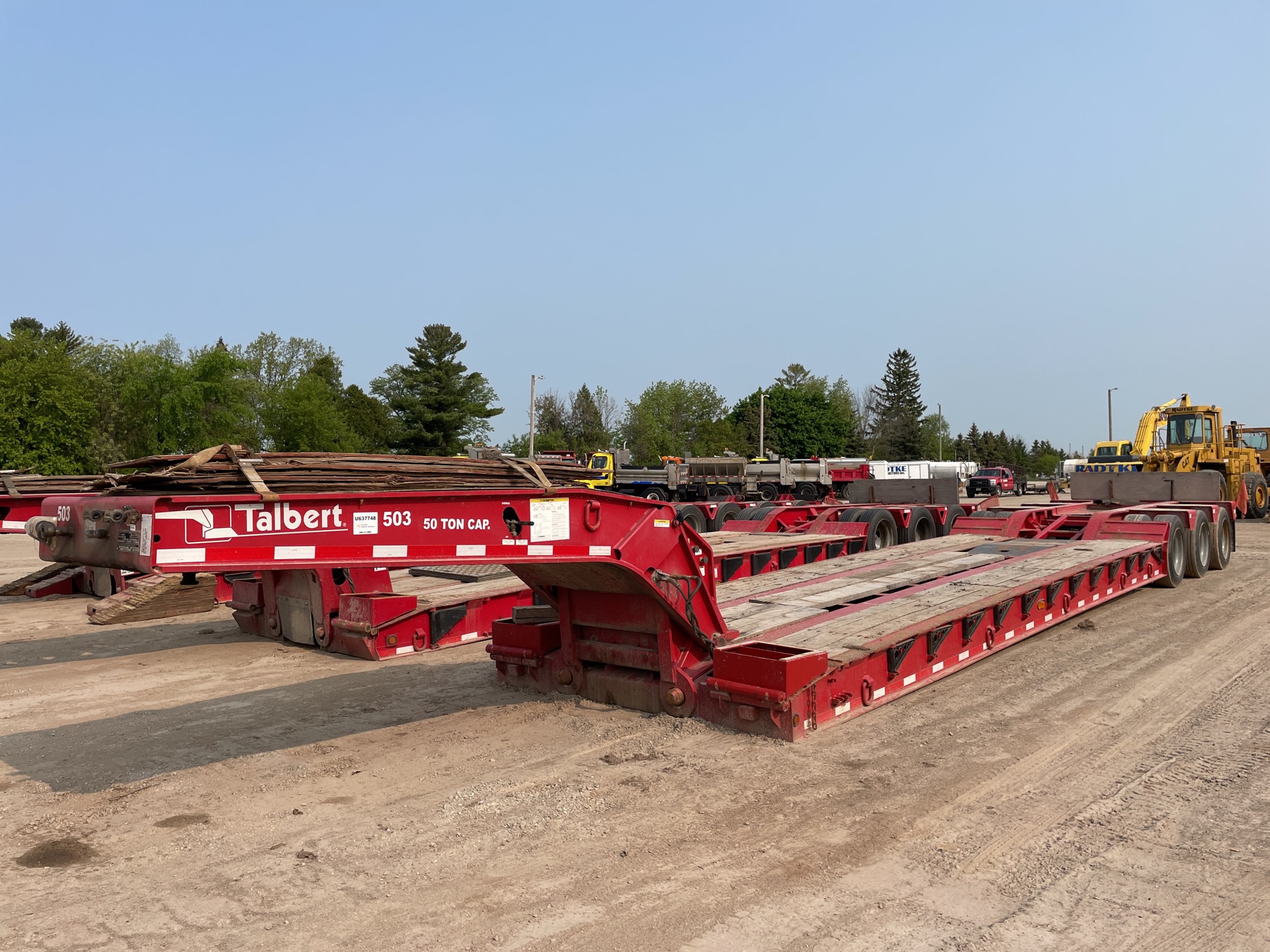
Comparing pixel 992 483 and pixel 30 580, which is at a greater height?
pixel 992 483

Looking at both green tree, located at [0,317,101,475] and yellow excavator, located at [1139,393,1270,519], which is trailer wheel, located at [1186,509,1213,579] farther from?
green tree, located at [0,317,101,475]

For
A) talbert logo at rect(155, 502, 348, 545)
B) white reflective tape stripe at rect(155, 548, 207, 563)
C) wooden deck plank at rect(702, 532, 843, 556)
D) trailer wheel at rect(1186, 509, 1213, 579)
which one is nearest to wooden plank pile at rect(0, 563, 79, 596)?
wooden deck plank at rect(702, 532, 843, 556)

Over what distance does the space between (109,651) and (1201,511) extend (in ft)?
46.0

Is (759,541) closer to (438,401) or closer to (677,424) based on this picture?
(438,401)

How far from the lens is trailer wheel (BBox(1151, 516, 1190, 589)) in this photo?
12.0 meters

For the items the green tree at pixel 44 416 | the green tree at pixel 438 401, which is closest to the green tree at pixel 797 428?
the green tree at pixel 438 401

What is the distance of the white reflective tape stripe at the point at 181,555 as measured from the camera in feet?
12.5

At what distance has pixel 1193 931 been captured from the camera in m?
3.43

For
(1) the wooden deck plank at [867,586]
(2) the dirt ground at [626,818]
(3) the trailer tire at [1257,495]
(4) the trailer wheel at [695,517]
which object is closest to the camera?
(2) the dirt ground at [626,818]

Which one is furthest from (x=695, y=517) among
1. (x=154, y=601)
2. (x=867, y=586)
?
(x=154, y=601)

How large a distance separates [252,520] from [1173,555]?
11955mm

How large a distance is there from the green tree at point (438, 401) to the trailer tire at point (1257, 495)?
50.3 meters

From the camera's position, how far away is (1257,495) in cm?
2522

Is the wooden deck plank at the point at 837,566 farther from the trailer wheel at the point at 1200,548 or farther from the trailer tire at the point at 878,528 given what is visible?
the trailer wheel at the point at 1200,548
